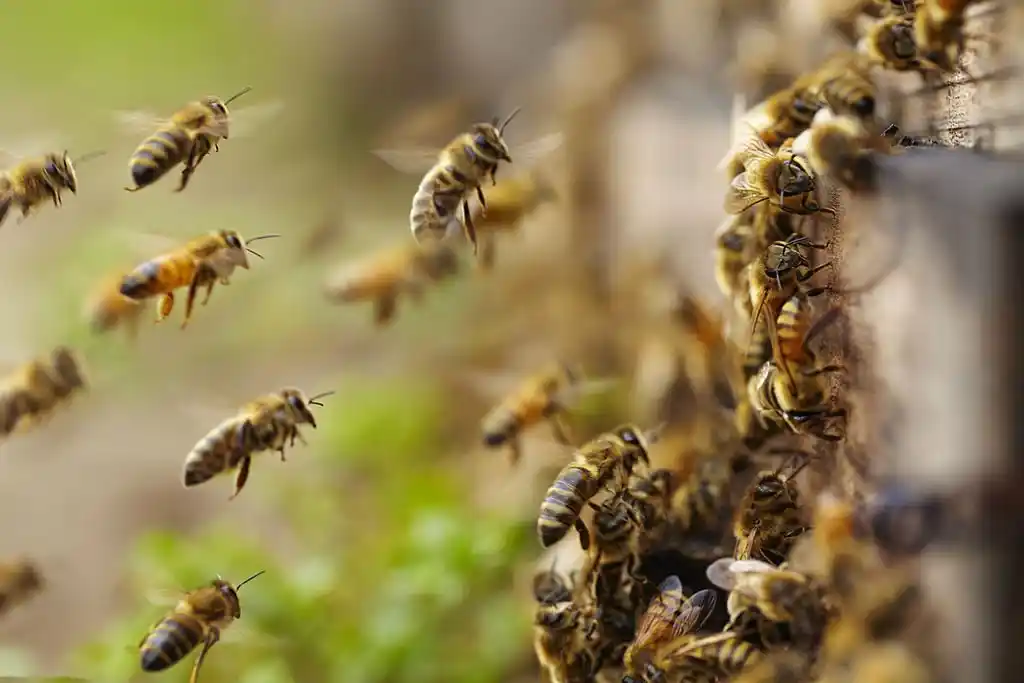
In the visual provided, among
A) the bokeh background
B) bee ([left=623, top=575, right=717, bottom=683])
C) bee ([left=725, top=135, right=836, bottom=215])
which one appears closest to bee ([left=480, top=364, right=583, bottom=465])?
the bokeh background

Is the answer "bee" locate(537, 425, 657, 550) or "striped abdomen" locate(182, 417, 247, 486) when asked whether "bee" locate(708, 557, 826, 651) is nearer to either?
"bee" locate(537, 425, 657, 550)

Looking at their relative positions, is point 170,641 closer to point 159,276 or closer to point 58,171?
point 159,276


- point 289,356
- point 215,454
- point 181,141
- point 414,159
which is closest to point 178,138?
point 181,141

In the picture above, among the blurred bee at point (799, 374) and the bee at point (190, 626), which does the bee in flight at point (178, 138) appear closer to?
the bee at point (190, 626)

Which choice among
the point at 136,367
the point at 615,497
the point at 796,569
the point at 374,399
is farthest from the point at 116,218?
the point at 796,569

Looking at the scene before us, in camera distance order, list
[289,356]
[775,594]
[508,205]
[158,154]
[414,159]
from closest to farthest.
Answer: [775,594] < [158,154] < [414,159] < [508,205] < [289,356]

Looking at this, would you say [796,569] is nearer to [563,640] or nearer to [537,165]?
[563,640]
